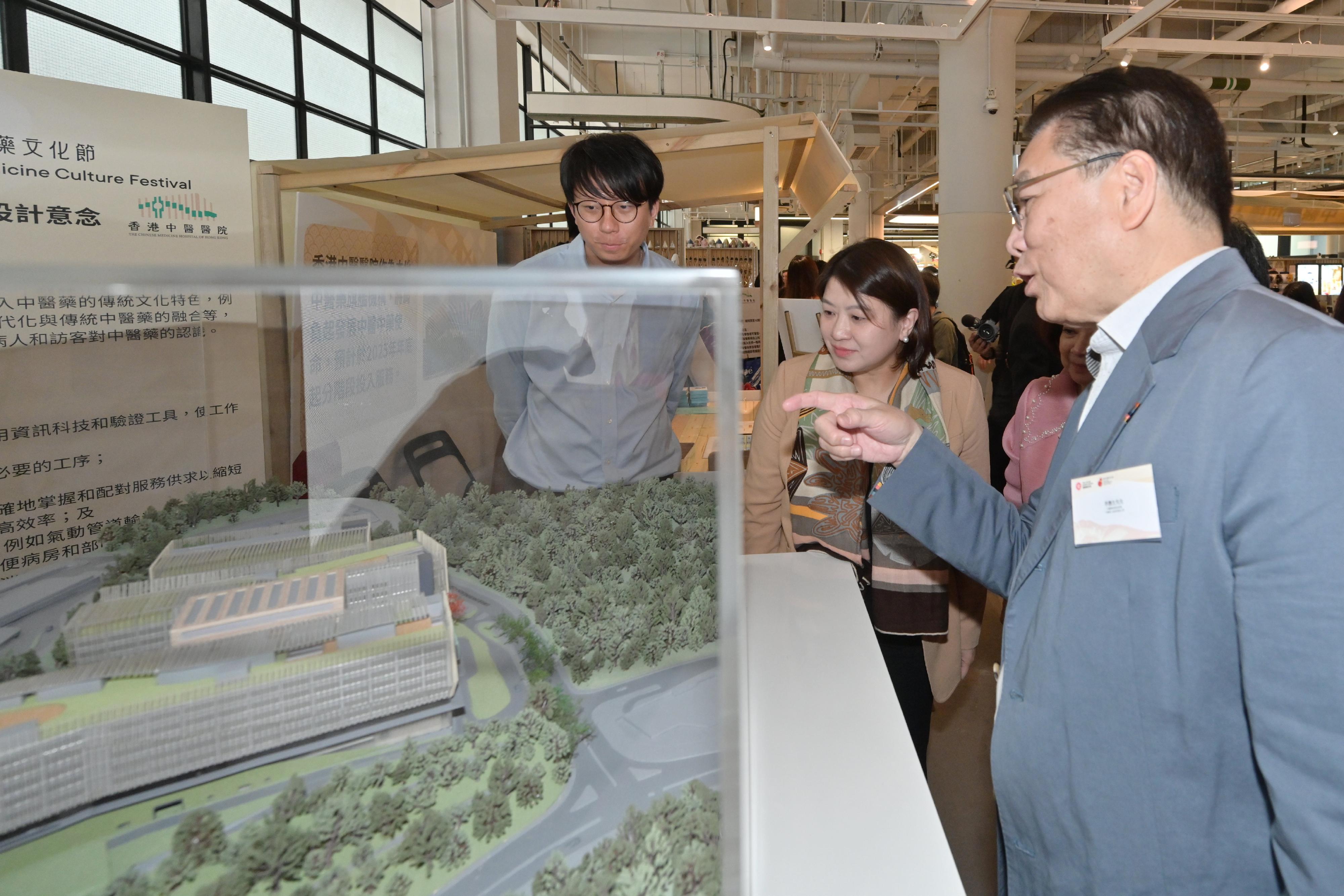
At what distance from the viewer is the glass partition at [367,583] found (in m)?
0.59

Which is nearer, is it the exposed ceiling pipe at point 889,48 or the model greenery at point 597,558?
the model greenery at point 597,558

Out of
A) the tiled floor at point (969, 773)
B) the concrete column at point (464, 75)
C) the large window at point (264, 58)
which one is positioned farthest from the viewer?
the concrete column at point (464, 75)

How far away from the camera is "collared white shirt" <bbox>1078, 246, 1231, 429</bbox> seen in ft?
2.81

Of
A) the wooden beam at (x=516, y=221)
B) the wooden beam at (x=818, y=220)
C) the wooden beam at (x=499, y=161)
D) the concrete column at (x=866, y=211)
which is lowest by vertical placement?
the wooden beam at (x=818, y=220)

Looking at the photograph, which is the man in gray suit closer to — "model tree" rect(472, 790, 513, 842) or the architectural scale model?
the architectural scale model

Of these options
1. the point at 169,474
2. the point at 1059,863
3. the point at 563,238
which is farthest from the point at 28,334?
the point at 563,238

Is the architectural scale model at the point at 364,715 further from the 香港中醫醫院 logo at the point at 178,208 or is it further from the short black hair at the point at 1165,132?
the 香港中醫醫院 logo at the point at 178,208

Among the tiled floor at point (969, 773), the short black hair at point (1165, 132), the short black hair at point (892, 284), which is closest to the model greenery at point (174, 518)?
the short black hair at point (1165, 132)

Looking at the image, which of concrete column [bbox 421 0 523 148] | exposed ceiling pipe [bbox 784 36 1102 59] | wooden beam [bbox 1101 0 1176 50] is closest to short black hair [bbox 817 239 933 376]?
concrete column [bbox 421 0 523 148]

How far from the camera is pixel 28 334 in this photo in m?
0.67

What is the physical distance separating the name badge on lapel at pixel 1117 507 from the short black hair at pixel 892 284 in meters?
0.99

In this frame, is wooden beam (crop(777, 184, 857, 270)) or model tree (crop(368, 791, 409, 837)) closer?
model tree (crop(368, 791, 409, 837))

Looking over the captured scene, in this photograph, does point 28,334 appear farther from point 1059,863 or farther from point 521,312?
point 1059,863

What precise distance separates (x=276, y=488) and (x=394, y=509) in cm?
12
